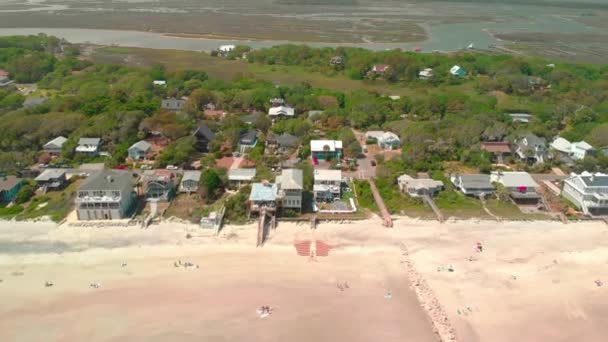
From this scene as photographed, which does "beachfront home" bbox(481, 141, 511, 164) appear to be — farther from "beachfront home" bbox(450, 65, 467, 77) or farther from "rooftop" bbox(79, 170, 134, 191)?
"beachfront home" bbox(450, 65, 467, 77)

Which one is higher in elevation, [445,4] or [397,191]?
[445,4]

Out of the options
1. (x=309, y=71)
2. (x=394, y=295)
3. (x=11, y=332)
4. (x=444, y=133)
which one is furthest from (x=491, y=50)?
(x=11, y=332)

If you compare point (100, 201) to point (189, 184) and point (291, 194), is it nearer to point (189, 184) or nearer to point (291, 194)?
point (189, 184)

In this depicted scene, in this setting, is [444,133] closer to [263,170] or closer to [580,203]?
[580,203]

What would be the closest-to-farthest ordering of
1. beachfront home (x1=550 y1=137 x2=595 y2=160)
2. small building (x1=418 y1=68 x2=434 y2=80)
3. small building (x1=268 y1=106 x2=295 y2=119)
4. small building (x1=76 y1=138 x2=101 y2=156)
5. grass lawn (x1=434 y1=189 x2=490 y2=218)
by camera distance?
grass lawn (x1=434 y1=189 x2=490 y2=218), small building (x1=76 y1=138 x2=101 y2=156), beachfront home (x1=550 y1=137 x2=595 y2=160), small building (x1=268 y1=106 x2=295 y2=119), small building (x1=418 y1=68 x2=434 y2=80)

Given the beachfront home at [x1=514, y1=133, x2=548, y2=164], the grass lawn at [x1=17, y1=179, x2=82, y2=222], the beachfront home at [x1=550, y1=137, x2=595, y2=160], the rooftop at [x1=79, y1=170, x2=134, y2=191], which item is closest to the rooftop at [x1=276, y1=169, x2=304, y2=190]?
the rooftop at [x1=79, y1=170, x2=134, y2=191]

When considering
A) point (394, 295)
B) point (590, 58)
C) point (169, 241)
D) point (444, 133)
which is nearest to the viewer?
point (394, 295)

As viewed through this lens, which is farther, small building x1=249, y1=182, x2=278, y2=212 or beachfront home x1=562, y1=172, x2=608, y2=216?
beachfront home x1=562, y1=172, x2=608, y2=216
